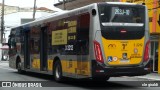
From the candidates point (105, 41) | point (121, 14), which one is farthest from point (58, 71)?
point (121, 14)

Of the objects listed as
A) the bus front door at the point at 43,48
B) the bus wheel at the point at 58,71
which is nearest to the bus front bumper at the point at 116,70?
the bus wheel at the point at 58,71

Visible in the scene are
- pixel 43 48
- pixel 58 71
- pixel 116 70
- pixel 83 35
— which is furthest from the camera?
pixel 43 48

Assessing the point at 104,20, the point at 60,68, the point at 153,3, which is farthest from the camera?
the point at 153,3

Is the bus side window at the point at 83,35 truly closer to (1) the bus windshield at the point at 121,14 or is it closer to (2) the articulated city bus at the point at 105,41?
(2) the articulated city bus at the point at 105,41

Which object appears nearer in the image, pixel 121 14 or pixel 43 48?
pixel 121 14

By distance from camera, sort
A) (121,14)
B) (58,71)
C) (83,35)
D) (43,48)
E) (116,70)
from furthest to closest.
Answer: (43,48), (58,71), (83,35), (121,14), (116,70)

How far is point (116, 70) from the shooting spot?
1539 centimetres

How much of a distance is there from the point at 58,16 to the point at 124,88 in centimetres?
513

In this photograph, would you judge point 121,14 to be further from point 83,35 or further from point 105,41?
point 83,35

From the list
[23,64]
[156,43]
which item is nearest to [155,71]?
[156,43]

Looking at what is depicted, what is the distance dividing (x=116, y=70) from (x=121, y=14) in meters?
2.21

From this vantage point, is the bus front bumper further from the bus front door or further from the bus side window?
the bus front door

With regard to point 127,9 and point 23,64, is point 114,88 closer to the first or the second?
point 127,9

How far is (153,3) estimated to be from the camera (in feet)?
88.4
